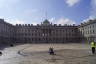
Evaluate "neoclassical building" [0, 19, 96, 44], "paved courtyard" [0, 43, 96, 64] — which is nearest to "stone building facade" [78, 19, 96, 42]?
"neoclassical building" [0, 19, 96, 44]

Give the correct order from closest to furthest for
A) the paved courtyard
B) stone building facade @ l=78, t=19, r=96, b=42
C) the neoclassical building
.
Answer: the paved courtyard < stone building facade @ l=78, t=19, r=96, b=42 < the neoclassical building

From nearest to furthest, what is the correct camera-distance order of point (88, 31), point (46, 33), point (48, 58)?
point (48, 58), point (88, 31), point (46, 33)

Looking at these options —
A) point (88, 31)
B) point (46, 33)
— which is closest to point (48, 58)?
A: point (88, 31)

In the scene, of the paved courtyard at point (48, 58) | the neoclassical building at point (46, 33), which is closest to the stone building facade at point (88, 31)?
the neoclassical building at point (46, 33)

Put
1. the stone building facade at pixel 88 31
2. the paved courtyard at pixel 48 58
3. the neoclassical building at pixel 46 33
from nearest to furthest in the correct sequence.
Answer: the paved courtyard at pixel 48 58 < the stone building facade at pixel 88 31 < the neoclassical building at pixel 46 33

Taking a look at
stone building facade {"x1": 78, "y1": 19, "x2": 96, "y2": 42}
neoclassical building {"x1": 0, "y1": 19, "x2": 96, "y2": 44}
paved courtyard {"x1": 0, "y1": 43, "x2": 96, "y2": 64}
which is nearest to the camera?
paved courtyard {"x1": 0, "y1": 43, "x2": 96, "y2": 64}

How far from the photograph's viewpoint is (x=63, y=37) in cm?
8931

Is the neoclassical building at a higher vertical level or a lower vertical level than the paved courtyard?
higher

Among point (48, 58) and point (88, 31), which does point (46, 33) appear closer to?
point (88, 31)

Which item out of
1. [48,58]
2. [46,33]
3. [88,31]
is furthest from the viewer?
[46,33]

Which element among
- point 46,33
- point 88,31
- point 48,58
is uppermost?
point 88,31

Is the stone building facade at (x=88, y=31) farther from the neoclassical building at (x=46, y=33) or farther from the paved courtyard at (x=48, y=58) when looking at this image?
the paved courtyard at (x=48, y=58)

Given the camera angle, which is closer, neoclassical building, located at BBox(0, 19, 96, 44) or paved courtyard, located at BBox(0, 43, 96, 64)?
paved courtyard, located at BBox(0, 43, 96, 64)

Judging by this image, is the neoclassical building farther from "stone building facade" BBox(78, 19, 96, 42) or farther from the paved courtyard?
the paved courtyard
